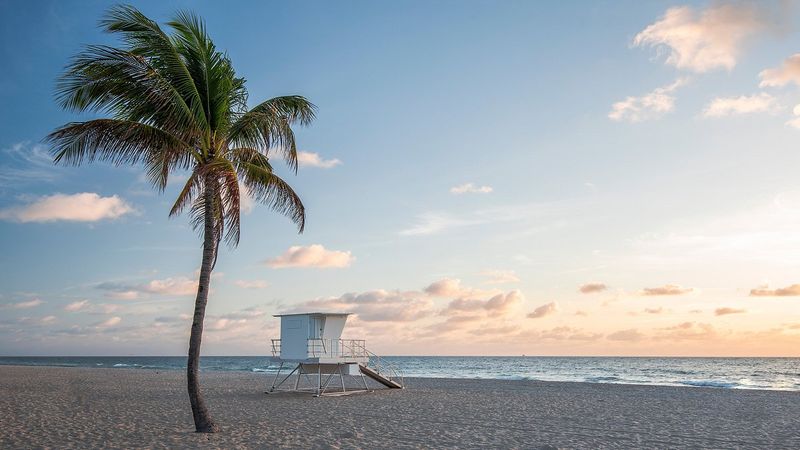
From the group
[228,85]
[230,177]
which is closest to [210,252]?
[230,177]

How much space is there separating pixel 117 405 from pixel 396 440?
42.2ft

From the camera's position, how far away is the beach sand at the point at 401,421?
1337 cm

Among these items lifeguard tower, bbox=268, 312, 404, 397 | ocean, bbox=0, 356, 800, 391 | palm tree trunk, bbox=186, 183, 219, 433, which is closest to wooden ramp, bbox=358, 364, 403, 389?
lifeguard tower, bbox=268, 312, 404, 397

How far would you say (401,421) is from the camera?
16.9m

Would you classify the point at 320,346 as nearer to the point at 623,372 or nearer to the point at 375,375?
the point at 375,375

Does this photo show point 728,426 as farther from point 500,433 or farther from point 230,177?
point 230,177

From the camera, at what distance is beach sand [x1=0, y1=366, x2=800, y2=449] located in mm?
13367

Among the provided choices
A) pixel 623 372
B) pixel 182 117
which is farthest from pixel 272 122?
pixel 623 372

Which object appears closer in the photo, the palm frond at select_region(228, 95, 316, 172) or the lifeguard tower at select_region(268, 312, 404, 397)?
the palm frond at select_region(228, 95, 316, 172)

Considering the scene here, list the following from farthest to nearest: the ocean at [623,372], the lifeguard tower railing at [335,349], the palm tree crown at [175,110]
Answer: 1. the ocean at [623,372]
2. the lifeguard tower railing at [335,349]
3. the palm tree crown at [175,110]

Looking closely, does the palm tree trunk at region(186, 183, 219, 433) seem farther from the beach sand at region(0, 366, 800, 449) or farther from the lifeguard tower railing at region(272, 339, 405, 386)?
the lifeguard tower railing at region(272, 339, 405, 386)

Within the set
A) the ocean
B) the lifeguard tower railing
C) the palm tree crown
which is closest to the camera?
the palm tree crown

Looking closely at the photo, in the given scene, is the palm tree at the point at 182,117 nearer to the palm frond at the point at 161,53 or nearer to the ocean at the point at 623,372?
the palm frond at the point at 161,53

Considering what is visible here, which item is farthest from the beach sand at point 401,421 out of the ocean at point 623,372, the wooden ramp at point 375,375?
the ocean at point 623,372
